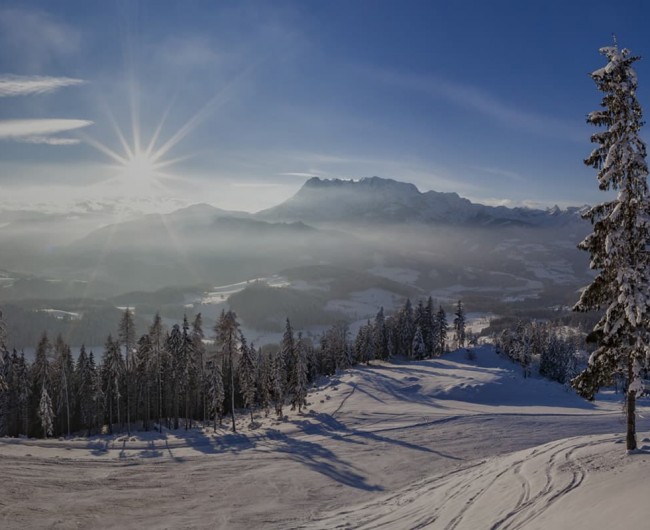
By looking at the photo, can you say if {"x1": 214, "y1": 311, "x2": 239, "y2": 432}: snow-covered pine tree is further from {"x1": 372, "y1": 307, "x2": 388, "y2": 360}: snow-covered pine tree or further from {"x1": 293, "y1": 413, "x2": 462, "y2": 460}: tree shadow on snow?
{"x1": 372, "y1": 307, "x2": 388, "y2": 360}: snow-covered pine tree

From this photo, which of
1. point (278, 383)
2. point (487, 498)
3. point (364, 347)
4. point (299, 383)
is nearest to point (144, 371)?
point (278, 383)

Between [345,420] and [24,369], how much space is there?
4680 cm

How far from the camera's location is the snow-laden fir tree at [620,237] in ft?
57.9

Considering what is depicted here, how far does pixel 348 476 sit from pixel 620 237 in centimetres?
2314

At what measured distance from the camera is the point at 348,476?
102 ft

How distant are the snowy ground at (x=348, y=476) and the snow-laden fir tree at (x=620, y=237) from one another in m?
3.92

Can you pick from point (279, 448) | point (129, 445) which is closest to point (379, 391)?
point (279, 448)

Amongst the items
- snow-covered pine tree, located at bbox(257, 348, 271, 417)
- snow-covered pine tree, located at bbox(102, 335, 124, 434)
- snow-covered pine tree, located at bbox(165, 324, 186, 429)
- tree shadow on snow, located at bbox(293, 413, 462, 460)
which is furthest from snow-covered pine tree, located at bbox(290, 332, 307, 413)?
snow-covered pine tree, located at bbox(102, 335, 124, 434)

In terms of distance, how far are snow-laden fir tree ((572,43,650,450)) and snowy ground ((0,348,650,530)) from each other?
3922 millimetres

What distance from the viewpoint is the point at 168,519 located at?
2330 cm

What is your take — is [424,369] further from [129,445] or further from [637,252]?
[637,252]

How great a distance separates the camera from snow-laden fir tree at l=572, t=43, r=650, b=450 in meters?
17.6

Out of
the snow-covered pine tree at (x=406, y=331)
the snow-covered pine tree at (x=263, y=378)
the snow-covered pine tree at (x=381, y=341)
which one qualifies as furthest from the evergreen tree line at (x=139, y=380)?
the snow-covered pine tree at (x=406, y=331)

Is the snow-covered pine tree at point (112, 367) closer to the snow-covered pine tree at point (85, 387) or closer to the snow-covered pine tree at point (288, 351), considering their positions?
the snow-covered pine tree at point (85, 387)
